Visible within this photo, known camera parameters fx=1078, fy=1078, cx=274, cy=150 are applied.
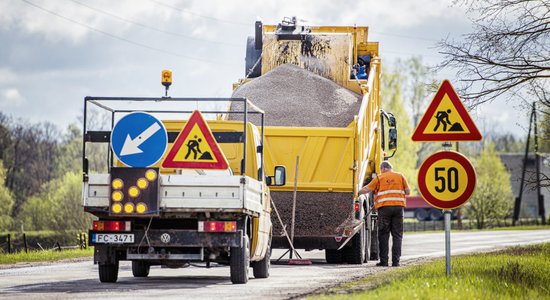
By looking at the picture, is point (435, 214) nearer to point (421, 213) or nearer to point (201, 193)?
point (421, 213)

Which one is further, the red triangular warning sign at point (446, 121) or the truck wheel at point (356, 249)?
the truck wheel at point (356, 249)

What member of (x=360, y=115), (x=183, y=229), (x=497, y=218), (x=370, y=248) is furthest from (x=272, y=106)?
(x=497, y=218)

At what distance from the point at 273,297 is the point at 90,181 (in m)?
3.11

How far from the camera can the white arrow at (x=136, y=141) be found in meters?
13.5

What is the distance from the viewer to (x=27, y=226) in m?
68.2

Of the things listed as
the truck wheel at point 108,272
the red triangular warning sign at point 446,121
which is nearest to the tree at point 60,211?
the truck wheel at point 108,272

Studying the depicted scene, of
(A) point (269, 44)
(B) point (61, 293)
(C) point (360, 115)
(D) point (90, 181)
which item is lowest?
(B) point (61, 293)

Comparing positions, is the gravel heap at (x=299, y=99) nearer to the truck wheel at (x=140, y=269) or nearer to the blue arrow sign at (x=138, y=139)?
the truck wheel at (x=140, y=269)

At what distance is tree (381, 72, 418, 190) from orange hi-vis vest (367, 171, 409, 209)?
4519cm

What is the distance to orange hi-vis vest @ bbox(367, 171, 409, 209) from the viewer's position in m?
18.8

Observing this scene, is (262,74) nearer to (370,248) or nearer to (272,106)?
(272,106)

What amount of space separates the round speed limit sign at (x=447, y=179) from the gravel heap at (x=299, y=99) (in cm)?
700

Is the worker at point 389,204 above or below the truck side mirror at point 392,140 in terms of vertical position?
below

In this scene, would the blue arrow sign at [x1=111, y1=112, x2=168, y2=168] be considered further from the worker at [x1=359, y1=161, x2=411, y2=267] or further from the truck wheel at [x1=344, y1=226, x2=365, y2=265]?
the truck wheel at [x1=344, y1=226, x2=365, y2=265]
